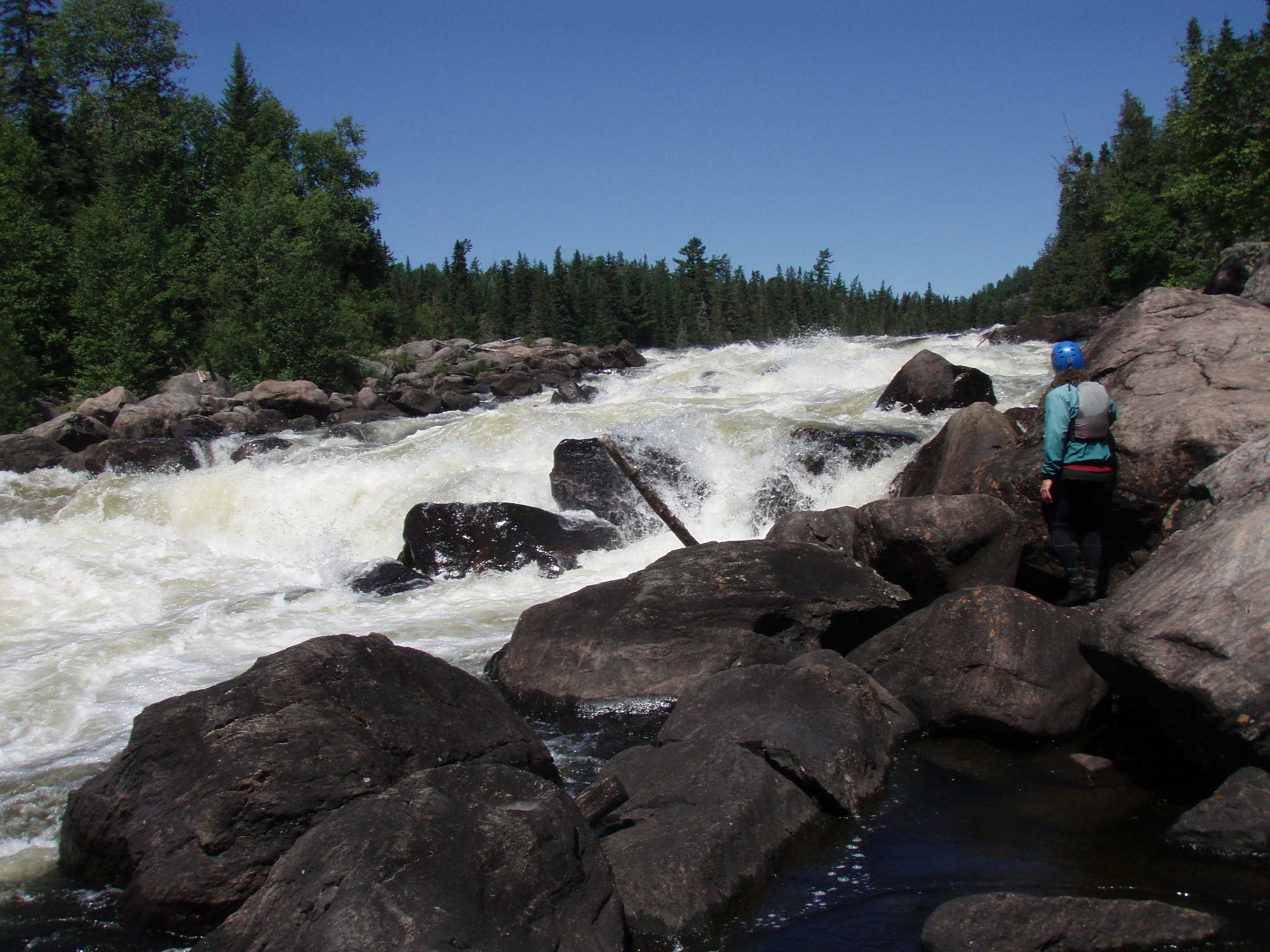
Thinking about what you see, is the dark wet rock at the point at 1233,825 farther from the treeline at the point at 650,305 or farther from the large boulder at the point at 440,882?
the treeline at the point at 650,305

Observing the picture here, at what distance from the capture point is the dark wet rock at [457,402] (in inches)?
1019

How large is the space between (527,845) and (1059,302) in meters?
59.2

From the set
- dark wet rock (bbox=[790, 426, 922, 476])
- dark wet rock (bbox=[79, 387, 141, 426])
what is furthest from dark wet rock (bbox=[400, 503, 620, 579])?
dark wet rock (bbox=[79, 387, 141, 426])

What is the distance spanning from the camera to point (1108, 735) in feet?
Answer: 17.5

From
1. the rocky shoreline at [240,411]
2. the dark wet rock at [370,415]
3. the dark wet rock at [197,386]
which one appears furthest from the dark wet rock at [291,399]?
the dark wet rock at [197,386]

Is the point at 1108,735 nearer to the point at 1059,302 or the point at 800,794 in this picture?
the point at 800,794

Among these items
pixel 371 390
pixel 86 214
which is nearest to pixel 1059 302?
pixel 371 390

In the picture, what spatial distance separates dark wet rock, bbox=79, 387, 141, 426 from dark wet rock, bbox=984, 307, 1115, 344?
25858mm

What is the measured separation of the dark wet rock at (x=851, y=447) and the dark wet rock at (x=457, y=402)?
15.2 metres

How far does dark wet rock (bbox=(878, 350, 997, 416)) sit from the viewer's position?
14.0 metres

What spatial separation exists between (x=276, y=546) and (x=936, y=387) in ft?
33.9

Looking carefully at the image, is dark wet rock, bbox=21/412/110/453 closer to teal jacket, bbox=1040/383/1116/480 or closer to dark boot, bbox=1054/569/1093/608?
teal jacket, bbox=1040/383/1116/480

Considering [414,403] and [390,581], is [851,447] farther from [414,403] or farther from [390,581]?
[414,403]

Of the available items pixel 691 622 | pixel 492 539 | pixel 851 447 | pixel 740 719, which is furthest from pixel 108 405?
pixel 740 719
